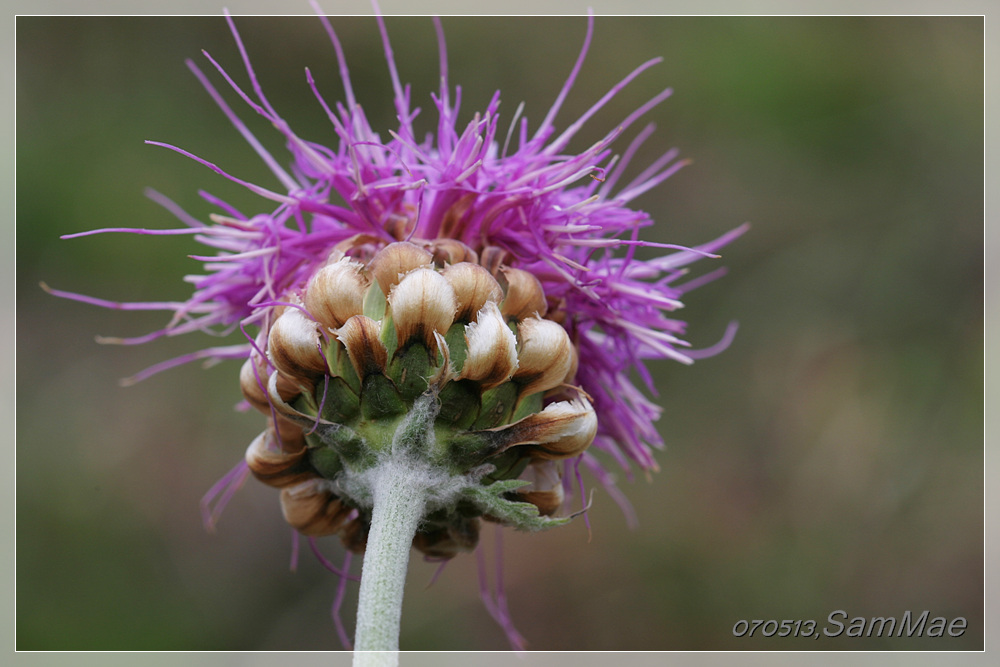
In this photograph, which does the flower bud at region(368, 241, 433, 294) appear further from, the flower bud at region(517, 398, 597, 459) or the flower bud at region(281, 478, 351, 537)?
the flower bud at region(281, 478, 351, 537)

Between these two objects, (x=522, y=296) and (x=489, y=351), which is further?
A: (x=522, y=296)

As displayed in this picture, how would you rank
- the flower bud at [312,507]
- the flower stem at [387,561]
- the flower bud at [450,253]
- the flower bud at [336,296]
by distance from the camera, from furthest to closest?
the flower bud at [312,507] → the flower bud at [450,253] → the flower bud at [336,296] → the flower stem at [387,561]

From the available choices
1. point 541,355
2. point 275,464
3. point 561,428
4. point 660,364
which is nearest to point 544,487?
point 561,428

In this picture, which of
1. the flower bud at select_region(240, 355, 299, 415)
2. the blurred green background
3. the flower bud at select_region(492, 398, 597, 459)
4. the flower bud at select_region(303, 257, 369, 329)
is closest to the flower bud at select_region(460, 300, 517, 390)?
the flower bud at select_region(492, 398, 597, 459)

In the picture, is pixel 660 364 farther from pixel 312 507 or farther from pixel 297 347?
pixel 297 347

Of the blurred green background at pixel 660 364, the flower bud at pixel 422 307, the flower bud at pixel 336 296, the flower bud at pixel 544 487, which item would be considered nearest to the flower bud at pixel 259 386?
the flower bud at pixel 336 296

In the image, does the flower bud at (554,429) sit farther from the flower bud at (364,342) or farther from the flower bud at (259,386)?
the flower bud at (259,386)
